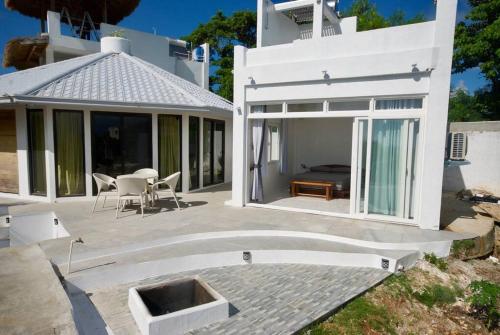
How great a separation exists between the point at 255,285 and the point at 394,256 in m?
2.67

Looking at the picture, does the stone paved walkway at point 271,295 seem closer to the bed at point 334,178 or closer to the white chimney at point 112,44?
the bed at point 334,178

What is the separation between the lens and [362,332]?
4277mm

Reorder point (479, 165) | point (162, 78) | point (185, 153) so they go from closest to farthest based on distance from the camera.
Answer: point (185, 153), point (162, 78), point (479, 165)

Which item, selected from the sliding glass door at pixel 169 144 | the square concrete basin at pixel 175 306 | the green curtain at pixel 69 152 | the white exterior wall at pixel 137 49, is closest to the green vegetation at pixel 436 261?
the square concrete basin at pixel 175 306

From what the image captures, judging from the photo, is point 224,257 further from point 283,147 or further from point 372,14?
point 372,14

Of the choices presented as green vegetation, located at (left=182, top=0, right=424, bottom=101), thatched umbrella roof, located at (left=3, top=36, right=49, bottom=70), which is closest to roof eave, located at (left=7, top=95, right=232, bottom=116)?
Result: thatched umbrella roof, located at (left=3, top=36, right=49, bottom=70)

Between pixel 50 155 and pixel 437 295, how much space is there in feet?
34.9

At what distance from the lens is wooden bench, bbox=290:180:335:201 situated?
423 inches

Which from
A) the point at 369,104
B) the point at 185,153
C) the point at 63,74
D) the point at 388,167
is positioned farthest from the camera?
the point at 185,153

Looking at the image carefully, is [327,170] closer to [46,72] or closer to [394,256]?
[394,256]

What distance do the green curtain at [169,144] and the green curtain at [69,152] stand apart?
2511 millimetres

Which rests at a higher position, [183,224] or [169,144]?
[169,144]

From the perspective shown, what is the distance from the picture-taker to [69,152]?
10273mm

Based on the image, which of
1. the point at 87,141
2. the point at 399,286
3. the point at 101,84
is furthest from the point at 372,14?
the point at 399,286
